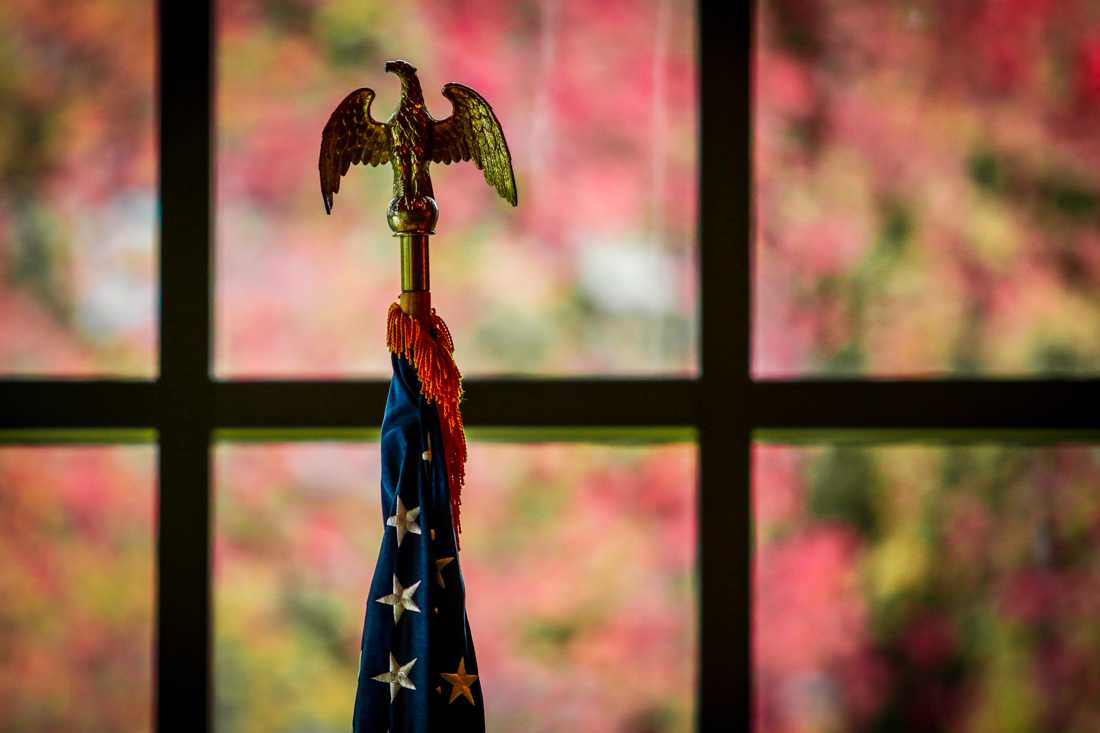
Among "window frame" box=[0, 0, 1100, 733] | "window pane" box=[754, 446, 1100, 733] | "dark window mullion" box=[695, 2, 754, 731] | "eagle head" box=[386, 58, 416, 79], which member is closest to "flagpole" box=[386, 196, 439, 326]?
"eagle head" box=[386, 58, 416, 79]

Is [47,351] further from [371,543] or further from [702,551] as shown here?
[702,551]

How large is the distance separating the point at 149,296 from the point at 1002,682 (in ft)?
5.27

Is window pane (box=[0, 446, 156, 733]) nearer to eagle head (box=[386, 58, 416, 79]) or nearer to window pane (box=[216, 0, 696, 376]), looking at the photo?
window pane (box=[216, 0, 696, 376])

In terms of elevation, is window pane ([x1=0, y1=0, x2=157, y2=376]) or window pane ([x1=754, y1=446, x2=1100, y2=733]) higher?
window pane ([x1=0, y1=0, x2=157, y2=376])

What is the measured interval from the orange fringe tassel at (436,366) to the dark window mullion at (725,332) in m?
0.59

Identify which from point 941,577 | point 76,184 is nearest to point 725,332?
point 941,577

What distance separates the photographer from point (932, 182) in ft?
5.71

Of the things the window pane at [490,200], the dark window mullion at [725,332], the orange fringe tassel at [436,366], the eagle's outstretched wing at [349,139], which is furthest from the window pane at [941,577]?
the eagle's outstretched wing at [349,139]

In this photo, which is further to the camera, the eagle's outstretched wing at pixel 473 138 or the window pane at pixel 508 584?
the window pane at pixel 508 584

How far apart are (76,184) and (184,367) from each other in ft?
1.21

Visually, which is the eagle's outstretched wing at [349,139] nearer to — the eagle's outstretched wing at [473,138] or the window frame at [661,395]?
the eagle's outstretched wing at [473,138]

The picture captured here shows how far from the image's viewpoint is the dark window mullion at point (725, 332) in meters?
1.72

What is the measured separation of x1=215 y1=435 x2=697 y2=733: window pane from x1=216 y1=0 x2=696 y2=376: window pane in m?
0.18

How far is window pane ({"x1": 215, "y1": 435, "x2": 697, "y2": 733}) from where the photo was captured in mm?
1772
